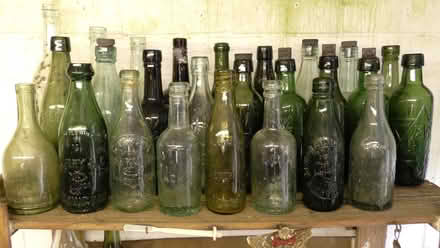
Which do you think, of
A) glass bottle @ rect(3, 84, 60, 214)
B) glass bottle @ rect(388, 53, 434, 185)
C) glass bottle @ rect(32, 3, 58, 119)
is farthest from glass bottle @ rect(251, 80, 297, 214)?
glass bottle @ rect(32, 3, 58, 119)

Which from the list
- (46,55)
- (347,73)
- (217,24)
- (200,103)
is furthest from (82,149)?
(347,73)

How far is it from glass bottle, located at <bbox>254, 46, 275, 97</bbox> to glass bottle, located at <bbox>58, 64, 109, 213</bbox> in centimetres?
33

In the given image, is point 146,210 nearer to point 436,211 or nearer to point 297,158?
point 297,158

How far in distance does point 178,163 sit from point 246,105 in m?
0.19

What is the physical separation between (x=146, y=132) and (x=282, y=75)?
11.7 inches

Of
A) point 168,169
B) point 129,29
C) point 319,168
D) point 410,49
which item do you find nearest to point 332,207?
point 319,168

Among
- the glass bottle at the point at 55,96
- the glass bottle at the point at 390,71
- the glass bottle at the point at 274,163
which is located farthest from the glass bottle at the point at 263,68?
the glass bottle at the point at 55,96

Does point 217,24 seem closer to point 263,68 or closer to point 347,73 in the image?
point 263,68

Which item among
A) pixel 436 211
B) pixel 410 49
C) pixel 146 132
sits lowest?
pixel 436 211

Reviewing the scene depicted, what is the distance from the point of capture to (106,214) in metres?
0.69

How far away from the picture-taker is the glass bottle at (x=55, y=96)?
0.78 meters

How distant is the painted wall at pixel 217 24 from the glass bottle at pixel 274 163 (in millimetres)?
313

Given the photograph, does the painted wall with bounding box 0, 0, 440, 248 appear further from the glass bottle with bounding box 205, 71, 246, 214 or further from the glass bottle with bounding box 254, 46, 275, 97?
the glass bottle with bounding box 205, 71, 246, 214

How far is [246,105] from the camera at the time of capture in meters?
0.77
